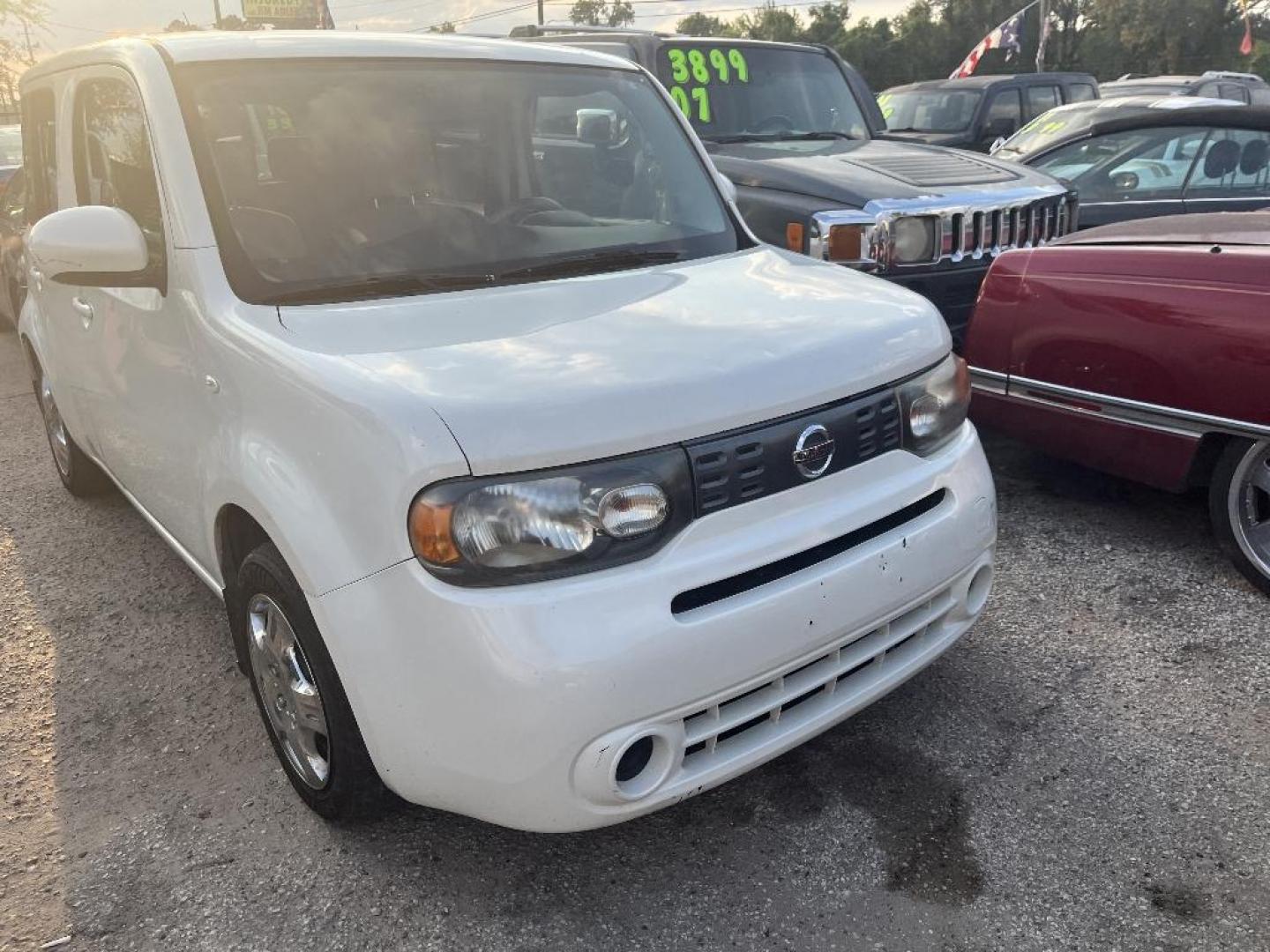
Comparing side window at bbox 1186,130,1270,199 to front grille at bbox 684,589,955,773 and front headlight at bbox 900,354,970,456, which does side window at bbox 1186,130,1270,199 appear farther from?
front grille at bbox 684,589,955,773

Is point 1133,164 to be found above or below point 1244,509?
above

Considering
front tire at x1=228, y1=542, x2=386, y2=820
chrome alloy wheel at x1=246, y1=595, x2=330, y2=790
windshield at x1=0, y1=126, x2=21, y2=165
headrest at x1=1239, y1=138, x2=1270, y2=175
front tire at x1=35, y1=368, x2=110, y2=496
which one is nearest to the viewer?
front tire at x1=228, y1=542, x2=386, y2=820

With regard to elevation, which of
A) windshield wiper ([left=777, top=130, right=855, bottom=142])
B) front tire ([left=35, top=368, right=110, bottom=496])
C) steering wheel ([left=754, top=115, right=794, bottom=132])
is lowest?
front tire ([left=35, top=368, right=110, bottom=496])

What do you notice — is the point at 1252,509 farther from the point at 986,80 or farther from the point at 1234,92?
the point at 1234,92

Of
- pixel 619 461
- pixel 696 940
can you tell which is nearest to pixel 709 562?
pixel 619 461

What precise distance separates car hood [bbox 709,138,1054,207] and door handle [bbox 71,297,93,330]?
3.31 metres

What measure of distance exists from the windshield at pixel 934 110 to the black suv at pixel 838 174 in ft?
21.0

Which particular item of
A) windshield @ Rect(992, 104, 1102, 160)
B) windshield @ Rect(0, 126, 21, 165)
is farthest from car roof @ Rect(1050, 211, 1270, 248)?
windshield @ Rect(0, 126, 21, 165)

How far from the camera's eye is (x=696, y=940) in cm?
214

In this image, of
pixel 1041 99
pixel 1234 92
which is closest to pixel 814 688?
pixel 1041 99

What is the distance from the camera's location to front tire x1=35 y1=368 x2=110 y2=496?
173 inches

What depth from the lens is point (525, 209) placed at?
2.98 meters

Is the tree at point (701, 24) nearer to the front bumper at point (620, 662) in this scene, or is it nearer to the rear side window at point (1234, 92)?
the rear side window at point (1234, 92)

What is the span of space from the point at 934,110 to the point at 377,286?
1220 centimetres
